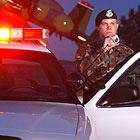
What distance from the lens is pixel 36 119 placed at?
2773 millimetres

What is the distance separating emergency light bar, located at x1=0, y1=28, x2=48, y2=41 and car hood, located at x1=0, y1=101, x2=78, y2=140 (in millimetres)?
2045

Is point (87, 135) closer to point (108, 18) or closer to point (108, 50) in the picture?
point (108, 50)

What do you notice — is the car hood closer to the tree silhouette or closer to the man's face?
the man's face

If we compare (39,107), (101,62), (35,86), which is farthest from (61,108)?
(101,62)

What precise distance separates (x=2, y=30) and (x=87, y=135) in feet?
9.78

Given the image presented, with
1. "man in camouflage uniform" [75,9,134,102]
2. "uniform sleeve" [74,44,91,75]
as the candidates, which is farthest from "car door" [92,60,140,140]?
"uniform sleeve" [74,44,91,75]

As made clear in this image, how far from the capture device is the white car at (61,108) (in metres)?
2.63

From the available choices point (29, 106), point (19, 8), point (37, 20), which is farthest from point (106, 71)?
point (37, 20)

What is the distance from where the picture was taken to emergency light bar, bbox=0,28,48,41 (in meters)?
5.21

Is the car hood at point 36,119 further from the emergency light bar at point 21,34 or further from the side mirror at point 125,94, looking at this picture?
the emergency light bar at point 21,34

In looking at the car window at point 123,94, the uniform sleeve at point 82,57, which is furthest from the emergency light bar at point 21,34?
the car window at point 123,94

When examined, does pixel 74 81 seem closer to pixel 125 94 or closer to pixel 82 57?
pixel 125 94

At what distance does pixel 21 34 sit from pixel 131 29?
70.1m

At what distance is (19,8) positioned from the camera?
2231 cm
